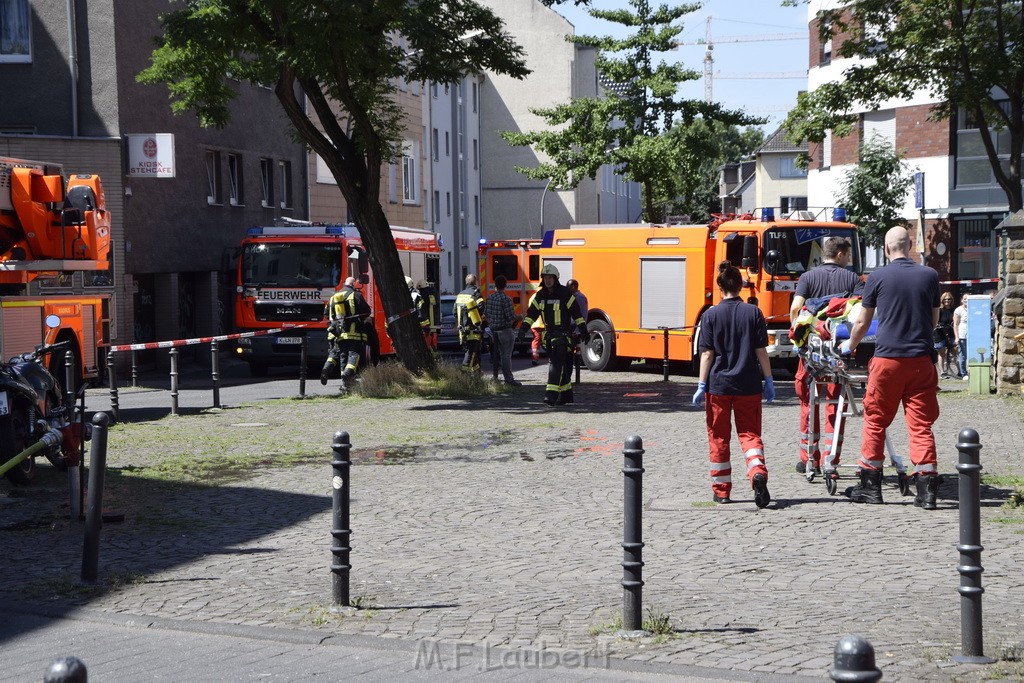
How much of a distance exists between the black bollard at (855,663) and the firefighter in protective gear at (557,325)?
49.4ft

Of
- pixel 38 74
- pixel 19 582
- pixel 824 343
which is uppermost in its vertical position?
pixel 38 74

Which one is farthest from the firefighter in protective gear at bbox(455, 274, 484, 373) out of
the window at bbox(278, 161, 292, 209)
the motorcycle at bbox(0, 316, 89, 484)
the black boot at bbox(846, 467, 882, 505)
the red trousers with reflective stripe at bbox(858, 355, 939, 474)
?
the window at bbox(278, 161, 292, 209)

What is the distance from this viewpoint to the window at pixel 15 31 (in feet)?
93.8

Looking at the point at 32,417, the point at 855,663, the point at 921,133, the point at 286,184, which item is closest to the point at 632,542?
the point at 855,663

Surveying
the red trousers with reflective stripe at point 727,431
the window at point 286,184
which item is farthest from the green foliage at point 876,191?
the red trousers with reflective stripe at point 727,431

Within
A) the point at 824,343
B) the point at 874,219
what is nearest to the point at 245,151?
the point at 874,219

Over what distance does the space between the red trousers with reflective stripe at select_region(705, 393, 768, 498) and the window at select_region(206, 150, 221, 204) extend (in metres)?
24.8

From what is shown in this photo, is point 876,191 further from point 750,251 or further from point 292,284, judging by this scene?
point 292,284

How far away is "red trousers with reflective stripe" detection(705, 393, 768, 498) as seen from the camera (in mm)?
9820

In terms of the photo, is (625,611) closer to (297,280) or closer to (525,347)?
(297,280)

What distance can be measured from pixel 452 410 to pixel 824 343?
841 centimetres

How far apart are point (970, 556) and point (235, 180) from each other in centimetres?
3096

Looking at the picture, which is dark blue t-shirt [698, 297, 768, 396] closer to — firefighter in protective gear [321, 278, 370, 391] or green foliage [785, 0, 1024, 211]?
firefighter in protective gear [321, 278, 370, 391]

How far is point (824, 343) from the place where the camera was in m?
10.3
